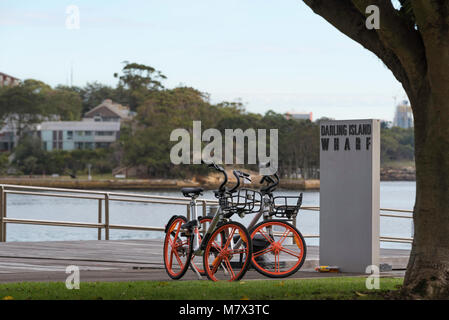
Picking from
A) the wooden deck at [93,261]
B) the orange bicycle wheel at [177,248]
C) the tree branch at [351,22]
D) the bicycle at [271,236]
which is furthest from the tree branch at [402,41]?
the wooden deck at [93,261]

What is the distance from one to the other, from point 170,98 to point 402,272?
11355 centimetres

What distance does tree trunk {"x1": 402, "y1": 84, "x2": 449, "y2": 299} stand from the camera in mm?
7648

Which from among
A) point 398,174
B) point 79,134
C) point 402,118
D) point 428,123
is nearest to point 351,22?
point 428,123

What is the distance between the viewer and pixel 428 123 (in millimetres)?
7938

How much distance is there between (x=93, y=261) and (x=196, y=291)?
16.8 ft

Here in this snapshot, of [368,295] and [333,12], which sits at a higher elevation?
[333,12]

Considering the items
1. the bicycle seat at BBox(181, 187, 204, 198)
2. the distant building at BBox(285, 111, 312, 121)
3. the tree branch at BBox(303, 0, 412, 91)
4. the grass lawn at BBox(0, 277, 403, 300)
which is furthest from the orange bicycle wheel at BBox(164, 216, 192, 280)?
the distant building at BBox(285, 111, 312, 121)

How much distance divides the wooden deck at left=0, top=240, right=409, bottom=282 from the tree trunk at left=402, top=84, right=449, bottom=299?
336 cm

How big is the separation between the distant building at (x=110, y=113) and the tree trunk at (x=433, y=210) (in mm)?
132669

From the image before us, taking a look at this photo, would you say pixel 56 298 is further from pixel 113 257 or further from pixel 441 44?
pixel 113 257

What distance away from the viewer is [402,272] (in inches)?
479

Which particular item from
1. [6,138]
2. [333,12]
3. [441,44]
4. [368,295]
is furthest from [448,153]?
[6,138]

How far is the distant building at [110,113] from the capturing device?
141m

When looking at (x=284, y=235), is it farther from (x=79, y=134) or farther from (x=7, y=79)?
(x=7, y=79)
